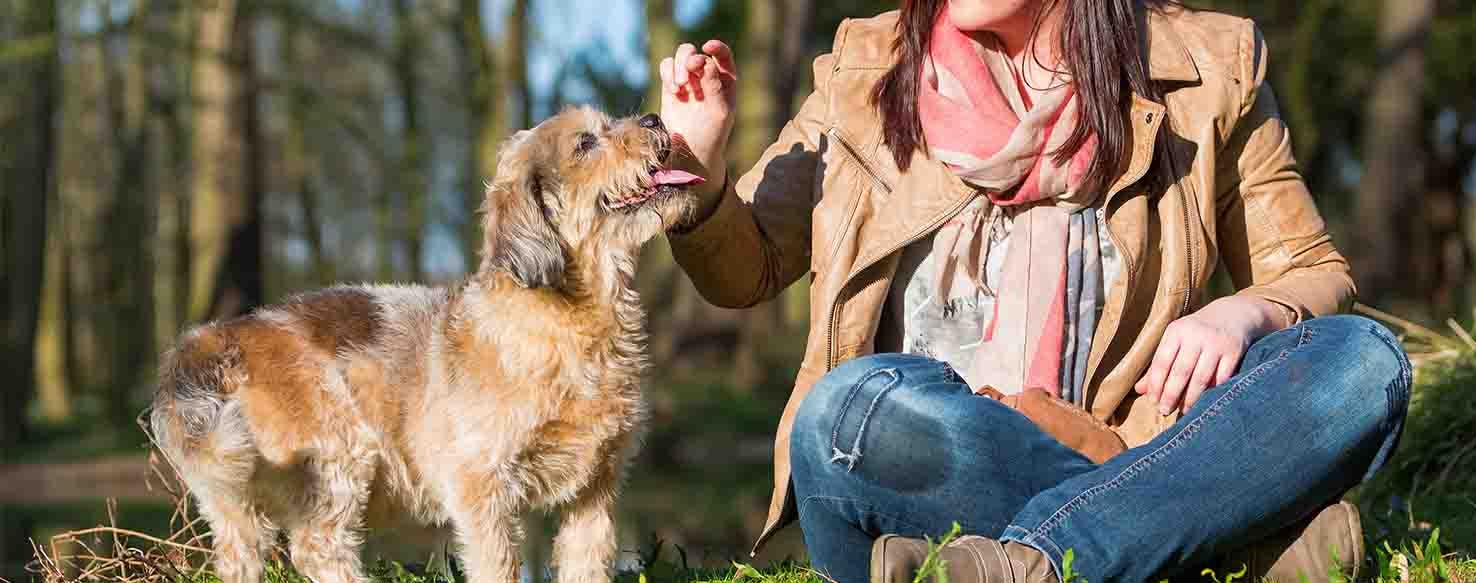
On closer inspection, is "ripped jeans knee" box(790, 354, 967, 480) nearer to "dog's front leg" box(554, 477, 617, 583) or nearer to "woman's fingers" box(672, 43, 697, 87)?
"dog's front leg" box(554, 477, 617, 583)

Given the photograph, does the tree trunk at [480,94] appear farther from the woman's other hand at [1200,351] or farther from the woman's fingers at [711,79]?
the woman's other hand at [1200,351]

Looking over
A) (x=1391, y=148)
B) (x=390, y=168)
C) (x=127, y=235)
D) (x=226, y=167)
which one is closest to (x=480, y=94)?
(x=226, y=167)

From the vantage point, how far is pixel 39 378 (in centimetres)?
2123

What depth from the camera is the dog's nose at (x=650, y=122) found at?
152 inches

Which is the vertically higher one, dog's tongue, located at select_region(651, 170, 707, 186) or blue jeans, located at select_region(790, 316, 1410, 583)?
dog's tongue, located at select_region(651, 170, 707, 186)

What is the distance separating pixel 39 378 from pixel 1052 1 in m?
20.6

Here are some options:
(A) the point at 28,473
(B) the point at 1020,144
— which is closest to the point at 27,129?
(A) the point at 28,473

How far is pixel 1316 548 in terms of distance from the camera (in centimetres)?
323

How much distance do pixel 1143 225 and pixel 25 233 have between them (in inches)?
620

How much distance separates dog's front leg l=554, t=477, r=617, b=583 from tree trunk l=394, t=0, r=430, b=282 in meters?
17.3

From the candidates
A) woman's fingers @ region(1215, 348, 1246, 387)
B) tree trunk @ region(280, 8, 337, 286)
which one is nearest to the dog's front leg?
woman's fingers @ region(1215, 348, 1246, 387)

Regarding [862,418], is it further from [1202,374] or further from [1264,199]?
[1264,199]

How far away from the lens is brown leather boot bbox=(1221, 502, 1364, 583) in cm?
321

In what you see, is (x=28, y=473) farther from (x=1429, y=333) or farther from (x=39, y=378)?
(x=1429, y=333)
